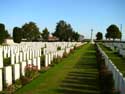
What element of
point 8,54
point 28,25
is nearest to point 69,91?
point 8,54

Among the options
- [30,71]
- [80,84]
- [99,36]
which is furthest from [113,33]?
[80,84]

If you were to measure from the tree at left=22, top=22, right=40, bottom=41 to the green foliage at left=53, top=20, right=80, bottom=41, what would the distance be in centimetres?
1387

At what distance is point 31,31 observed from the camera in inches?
3487

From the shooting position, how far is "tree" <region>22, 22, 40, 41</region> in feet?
292

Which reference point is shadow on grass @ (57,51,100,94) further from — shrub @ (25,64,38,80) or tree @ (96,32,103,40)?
tree @ (96,32,103,40)

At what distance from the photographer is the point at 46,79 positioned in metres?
12.6

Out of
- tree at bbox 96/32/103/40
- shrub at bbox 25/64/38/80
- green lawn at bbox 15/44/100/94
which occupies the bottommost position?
green lawn at bbox 15/44/100/94

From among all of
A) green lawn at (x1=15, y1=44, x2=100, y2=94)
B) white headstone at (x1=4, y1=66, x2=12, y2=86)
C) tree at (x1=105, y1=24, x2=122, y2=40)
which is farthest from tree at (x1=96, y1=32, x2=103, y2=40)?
white headstone at (x1=4, y1=66, x2=12, y2=86)

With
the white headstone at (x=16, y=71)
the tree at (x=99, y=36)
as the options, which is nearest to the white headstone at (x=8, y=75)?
the white headstone at (x=16, y=71)

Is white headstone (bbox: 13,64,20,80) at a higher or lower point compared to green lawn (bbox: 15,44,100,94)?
higher

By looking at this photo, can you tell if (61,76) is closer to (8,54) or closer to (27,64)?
(27,64)

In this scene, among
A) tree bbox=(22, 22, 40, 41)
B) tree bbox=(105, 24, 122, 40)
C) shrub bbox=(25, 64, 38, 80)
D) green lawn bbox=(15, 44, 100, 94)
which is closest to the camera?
green lawn bbox=(15, 44, 100, 94)

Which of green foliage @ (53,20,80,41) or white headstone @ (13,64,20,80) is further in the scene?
green foliage @ (53,20,80,41)

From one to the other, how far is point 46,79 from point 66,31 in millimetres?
93019
